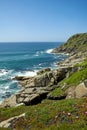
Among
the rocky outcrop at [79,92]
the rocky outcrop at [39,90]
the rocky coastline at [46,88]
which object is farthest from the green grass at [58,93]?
the rocky outcrop at [39,90]

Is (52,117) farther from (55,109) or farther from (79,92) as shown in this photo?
(79,92)

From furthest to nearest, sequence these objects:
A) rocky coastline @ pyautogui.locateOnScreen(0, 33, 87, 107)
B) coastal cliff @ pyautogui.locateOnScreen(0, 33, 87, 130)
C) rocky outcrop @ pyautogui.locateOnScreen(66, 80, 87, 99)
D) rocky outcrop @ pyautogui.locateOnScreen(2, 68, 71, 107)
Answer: rocky outcrop @ pyautogui.locateOnScreen(2, 68, 71, 107) → rocky coastline @ pyautogui.locateOnScreen(0, 33, 87, 107) → rocky outcrop @ pyautogui.locateOnScreen(66, 80, 87, 99) → coastal cliff @ pyautogui.locateOnScreen(0, 33, 87, 130)

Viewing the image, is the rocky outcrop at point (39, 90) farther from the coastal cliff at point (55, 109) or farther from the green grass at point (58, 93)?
the green grass at point (58, 93)

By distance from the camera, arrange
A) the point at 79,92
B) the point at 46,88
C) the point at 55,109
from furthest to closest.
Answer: the point at 46,88
the point at 79,92
the point at 55,109

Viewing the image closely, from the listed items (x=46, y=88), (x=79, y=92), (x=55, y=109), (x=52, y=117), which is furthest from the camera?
(x=46, y=88)

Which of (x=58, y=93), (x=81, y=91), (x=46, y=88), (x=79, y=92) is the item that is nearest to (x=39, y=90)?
(x=46, y=88)

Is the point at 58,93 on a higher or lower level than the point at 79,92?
lower

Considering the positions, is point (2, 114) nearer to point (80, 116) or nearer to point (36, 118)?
point (36, 118)

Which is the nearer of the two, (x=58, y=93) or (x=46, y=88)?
(x=58, y=93)

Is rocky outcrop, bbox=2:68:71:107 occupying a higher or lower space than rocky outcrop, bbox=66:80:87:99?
lower

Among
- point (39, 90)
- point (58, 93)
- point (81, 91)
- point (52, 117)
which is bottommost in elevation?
point (39, 90)

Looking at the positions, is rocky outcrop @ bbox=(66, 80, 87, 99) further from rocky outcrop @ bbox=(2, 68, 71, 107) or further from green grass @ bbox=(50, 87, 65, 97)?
rocky outcrop @ bbox=(2, 68, 71, 107)

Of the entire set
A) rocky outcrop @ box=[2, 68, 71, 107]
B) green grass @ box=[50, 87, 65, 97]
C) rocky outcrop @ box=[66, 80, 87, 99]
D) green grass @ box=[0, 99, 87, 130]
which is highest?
green grass @ box=[0, 99, 87, 130]

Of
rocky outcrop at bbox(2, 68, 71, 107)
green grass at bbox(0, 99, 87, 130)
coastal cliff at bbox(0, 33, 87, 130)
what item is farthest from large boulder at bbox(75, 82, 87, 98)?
green grass at bbox(0, 99, 87, 130)
